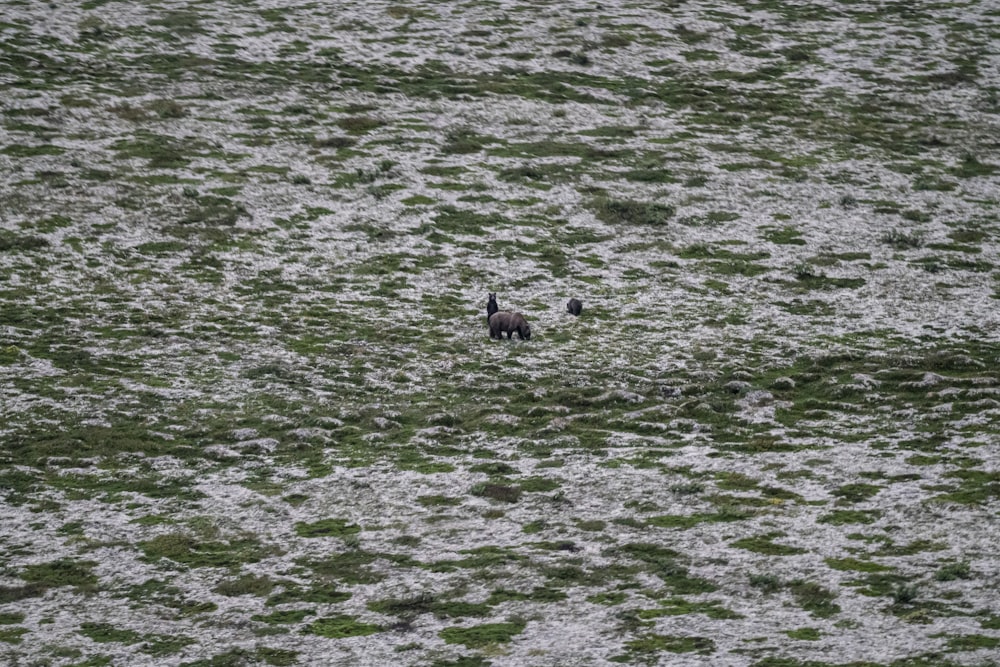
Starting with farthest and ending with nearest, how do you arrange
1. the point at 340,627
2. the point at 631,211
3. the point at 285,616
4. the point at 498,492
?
the point at 631,211 < the point at 498,492 < the point at 285,616 < the point at 340,627

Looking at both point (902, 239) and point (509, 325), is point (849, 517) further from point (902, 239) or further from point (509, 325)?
point (902, 239)

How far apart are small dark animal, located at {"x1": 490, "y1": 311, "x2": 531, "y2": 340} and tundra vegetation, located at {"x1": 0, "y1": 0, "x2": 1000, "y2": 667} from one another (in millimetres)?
382

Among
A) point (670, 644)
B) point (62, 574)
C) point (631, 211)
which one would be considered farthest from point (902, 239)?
point (62, 574)

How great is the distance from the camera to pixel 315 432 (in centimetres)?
2325

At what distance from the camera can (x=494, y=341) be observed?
28.9 metres

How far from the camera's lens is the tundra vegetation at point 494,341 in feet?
53.9

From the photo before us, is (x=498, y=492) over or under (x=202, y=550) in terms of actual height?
under

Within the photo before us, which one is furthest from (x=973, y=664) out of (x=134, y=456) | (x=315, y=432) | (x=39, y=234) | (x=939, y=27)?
(x=939, y=27)

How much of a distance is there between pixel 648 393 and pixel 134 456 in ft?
40.7

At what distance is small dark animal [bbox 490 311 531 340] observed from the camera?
28.5 m

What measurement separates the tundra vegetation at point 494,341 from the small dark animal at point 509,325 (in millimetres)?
382

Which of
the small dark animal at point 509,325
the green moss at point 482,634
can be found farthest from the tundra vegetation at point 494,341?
the small dark animal at point 509,325

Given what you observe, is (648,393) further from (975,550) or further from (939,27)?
(939,27)

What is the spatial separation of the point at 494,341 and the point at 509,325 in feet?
2.18
